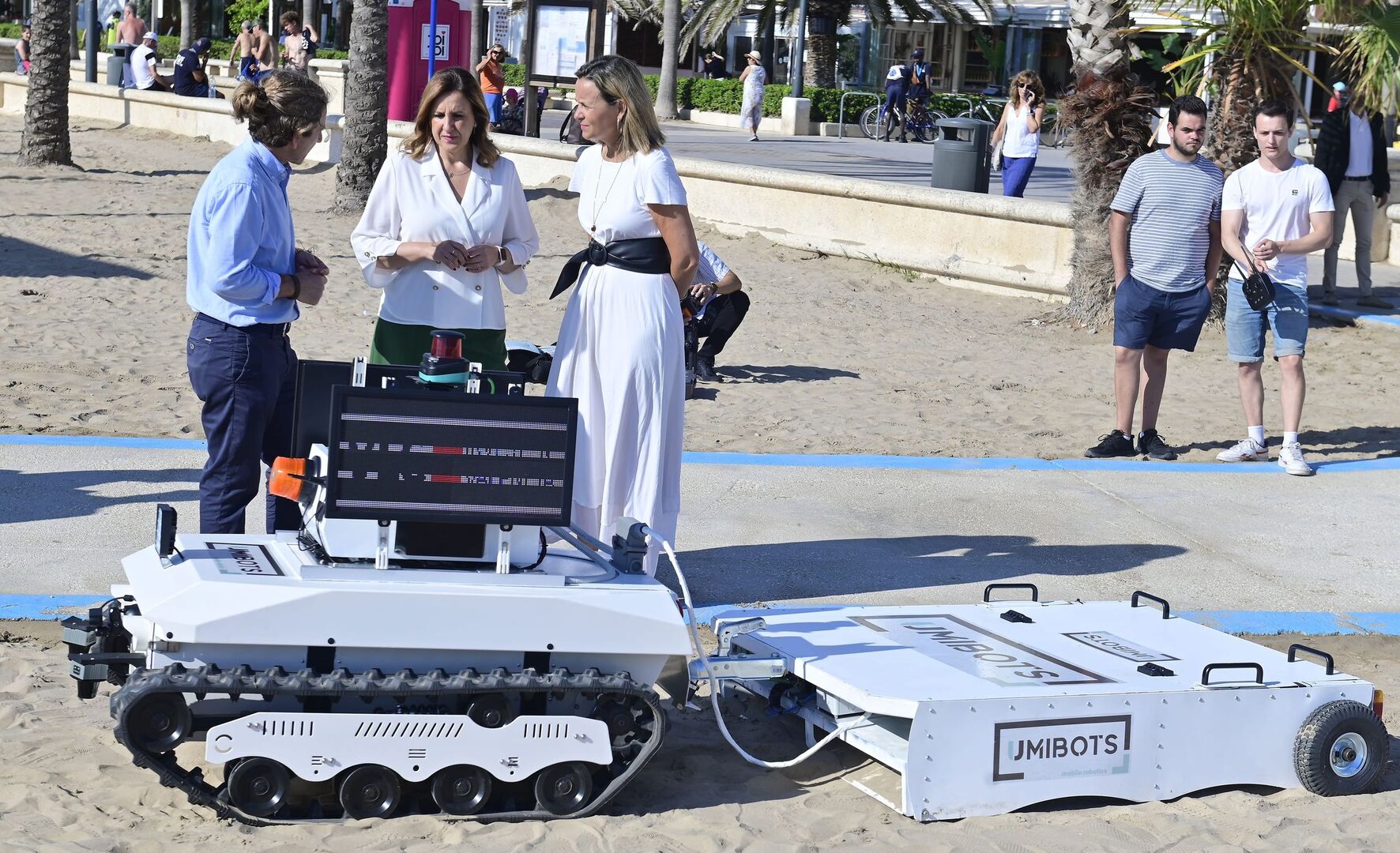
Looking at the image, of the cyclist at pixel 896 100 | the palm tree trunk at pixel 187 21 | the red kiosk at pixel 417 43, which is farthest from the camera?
the palm tree trunk at pixel 187 21

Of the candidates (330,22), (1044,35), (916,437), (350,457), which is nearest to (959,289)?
(916,437)

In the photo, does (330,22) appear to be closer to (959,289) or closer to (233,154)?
(959,289)

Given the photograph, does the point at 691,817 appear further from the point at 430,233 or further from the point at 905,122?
the point at 905,122

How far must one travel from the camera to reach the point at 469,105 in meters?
5.29

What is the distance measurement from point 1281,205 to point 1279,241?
0.59ft

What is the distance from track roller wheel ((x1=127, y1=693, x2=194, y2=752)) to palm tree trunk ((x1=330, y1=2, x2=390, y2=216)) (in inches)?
520

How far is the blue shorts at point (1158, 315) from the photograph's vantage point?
8.19 metres

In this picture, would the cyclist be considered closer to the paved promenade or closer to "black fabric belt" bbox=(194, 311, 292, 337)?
the paved promenade

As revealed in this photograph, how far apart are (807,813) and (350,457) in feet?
4.93

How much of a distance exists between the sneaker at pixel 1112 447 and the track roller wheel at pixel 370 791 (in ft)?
18.0

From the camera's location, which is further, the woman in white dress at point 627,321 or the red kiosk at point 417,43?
the red kiosk at point 417,43

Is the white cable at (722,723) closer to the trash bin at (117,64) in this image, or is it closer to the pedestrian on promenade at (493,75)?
the pedestrian on promenade at (493,75)

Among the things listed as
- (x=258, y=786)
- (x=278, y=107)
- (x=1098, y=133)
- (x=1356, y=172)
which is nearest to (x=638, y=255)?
(x=278, y=107)

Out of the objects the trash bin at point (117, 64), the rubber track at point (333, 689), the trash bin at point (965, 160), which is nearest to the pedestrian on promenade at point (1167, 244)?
the rubber track at point (333, 689)
